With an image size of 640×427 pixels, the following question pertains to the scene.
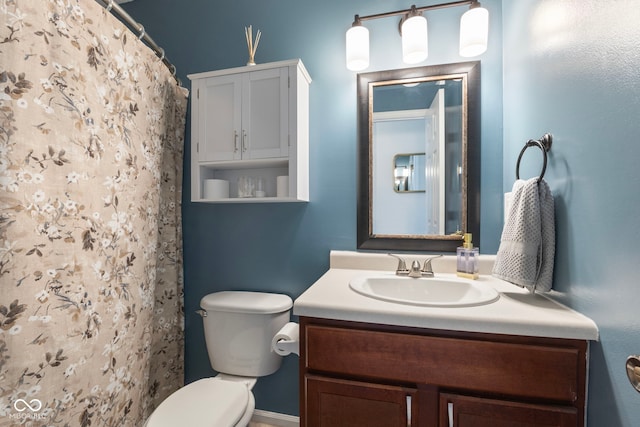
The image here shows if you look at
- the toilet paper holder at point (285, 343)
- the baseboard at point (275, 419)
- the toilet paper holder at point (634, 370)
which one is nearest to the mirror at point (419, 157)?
the toilet paper holder at point (285, 343)

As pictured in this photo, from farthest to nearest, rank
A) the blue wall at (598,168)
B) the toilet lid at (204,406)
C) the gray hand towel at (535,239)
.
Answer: the toilet lid at (204,406), the gray hand towel at (535,239), the blue wall at (598,168)

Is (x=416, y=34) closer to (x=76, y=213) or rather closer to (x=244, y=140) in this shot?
(x=244, y=140)

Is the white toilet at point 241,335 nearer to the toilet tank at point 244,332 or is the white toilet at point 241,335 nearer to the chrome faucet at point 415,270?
the toilet tank at point 244,332

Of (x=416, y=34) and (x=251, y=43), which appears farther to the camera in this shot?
(x=251, y=43)

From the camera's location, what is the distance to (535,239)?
87cm

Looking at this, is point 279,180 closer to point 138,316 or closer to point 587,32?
point 138,316

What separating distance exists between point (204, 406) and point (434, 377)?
86 centimetres

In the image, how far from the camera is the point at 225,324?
135 centimetres

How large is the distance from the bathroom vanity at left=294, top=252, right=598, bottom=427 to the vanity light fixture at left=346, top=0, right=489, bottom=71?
3.41ft

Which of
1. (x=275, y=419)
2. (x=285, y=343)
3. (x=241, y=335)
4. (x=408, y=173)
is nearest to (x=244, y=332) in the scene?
(x=241, y=335)

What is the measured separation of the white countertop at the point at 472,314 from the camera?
0.71 metres

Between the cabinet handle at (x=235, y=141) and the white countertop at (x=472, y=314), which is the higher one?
the cabinet handle at (x=235, y=141)

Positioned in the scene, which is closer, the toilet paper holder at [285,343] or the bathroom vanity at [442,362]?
the bathroom vanity at [442,362]

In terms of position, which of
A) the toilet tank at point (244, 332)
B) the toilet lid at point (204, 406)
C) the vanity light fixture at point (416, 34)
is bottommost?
the toilet lid at point (204, 406)
